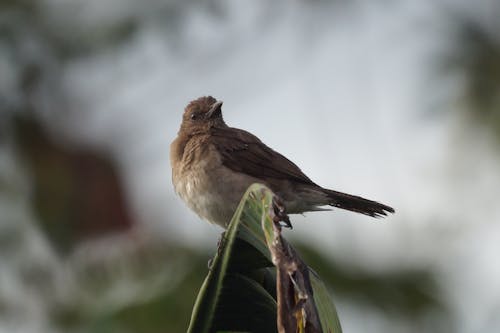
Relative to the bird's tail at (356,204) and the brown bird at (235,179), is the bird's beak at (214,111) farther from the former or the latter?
the bird's tail at (356,204)

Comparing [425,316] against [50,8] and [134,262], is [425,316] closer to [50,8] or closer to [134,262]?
[134,262]

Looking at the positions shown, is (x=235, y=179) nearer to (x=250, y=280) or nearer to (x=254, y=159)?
(x=254, y=159)

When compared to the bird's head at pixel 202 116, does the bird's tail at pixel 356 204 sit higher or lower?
lower

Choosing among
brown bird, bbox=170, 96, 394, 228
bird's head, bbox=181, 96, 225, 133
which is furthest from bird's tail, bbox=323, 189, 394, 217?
bird's head, bbox=181, 96, 225, 133

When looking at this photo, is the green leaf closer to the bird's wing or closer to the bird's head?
the bird's wing

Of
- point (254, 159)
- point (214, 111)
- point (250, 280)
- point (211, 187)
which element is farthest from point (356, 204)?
point (250, 280)

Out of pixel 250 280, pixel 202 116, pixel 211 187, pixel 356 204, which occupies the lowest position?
pixel 250 280

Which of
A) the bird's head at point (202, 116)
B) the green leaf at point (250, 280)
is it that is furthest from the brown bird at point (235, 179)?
the green leaf at point (250, 280)

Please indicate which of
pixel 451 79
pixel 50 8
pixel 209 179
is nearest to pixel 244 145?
pixel 209 179
